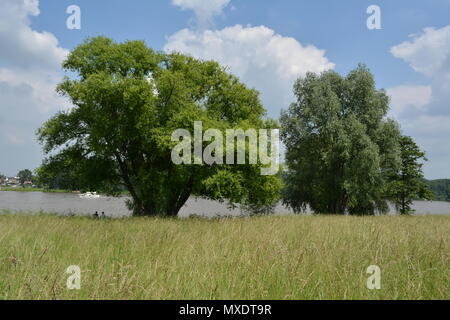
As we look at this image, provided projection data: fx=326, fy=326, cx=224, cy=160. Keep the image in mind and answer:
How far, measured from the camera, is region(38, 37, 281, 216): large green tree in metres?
18.4

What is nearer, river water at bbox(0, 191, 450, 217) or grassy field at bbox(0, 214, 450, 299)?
grassy field at bbox(0, 214, 450, 299)

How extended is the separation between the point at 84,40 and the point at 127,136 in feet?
27.5

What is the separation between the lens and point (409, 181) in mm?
40625

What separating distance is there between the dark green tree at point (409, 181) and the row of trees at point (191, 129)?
23.2 ft

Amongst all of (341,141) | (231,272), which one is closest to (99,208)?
(341,141)

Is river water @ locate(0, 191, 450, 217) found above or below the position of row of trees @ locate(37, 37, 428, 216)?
below

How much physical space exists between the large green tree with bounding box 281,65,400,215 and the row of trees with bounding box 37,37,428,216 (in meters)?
0.10

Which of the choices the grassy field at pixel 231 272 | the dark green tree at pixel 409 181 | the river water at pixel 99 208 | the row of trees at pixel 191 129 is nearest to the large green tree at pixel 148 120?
the row of trees at pixel 191 129

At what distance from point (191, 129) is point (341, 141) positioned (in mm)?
17495

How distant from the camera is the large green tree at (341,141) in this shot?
30406mm

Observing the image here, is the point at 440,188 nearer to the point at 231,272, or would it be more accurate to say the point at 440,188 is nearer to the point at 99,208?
the point at 99,208

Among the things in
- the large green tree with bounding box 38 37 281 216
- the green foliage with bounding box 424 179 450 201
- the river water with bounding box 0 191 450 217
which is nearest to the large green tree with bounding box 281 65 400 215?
the river water with bounding box 0 191 450 217

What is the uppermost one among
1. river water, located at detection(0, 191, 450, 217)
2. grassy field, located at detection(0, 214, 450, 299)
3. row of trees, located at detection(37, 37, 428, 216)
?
row of trees, located at detection(37, 37, 428, 216)

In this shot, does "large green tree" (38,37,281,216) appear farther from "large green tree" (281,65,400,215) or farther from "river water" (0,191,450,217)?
"large green tree" (281,65,400,215)
